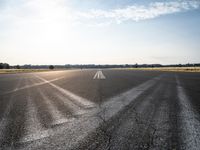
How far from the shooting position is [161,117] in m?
5.67

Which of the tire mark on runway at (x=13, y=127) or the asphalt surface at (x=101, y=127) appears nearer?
the asphalt surface at (x=101, y=127)

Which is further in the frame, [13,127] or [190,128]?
[13,127]

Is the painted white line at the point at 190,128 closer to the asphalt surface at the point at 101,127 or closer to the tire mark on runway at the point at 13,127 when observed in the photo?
the asphalt surface at the point at 101,127

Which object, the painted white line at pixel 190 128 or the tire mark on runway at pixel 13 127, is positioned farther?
the tire mark on runway at pixel 13 127

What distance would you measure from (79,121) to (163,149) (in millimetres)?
2470

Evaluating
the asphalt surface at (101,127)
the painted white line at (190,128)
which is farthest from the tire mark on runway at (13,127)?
the painted white line at (190,128)

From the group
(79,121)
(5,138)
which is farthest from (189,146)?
(5,138)

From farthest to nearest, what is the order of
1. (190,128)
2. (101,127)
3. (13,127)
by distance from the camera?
(13,127), (101,127), (190,128)

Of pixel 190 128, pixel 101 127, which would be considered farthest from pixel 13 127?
pixel 190 128

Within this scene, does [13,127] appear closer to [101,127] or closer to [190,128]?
[101,127]

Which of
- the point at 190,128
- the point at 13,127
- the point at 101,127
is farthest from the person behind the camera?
the point at 13,127

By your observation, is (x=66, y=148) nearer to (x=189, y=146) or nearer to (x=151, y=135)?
(x=151, y=135)

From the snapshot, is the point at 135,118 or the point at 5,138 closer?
the point at 5,138

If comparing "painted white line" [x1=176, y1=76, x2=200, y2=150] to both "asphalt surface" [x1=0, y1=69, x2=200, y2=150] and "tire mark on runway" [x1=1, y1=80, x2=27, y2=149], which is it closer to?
"asphalt surface" [x1=0, y1=69, x2=200, y2=150]
